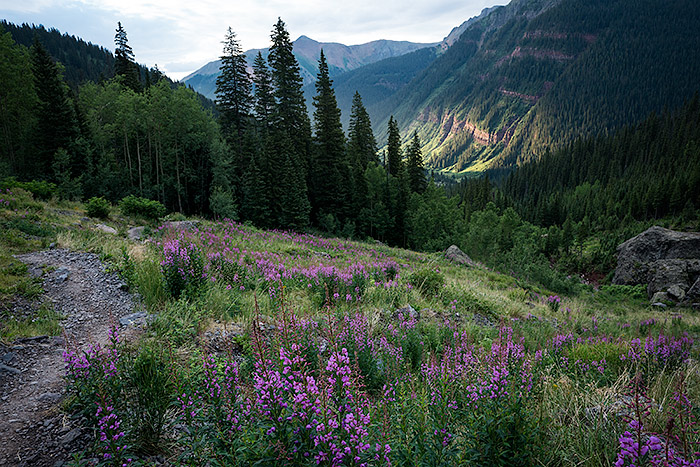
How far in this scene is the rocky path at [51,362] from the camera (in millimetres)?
2680

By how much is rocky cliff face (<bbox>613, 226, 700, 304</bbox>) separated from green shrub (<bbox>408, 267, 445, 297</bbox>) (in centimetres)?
2811

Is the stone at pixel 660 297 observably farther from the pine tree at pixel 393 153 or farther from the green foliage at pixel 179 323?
the green foliage at pixel 179 323

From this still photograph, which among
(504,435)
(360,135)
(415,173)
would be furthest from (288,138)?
(504,435)

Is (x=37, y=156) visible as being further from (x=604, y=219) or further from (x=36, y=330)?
(x=604, y=219)

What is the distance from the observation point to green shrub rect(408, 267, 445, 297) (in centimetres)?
1015

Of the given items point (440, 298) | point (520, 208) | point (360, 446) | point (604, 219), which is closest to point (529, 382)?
point (360, 446)

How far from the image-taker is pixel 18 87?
2895 cm

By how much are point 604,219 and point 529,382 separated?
280 ft

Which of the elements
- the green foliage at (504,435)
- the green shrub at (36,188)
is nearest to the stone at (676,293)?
the green foliage at (504,435)

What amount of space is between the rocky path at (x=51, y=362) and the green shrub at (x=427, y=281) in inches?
305

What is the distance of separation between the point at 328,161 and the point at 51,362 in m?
34.0

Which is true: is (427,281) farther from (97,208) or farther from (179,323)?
(97,208)

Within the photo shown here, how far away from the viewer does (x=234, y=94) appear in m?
35.2

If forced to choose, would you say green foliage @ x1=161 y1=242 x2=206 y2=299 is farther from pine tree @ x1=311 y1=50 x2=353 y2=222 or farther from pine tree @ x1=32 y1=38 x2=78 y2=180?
pine tree @ x1=32 y1=38 x2=78 y2=180
